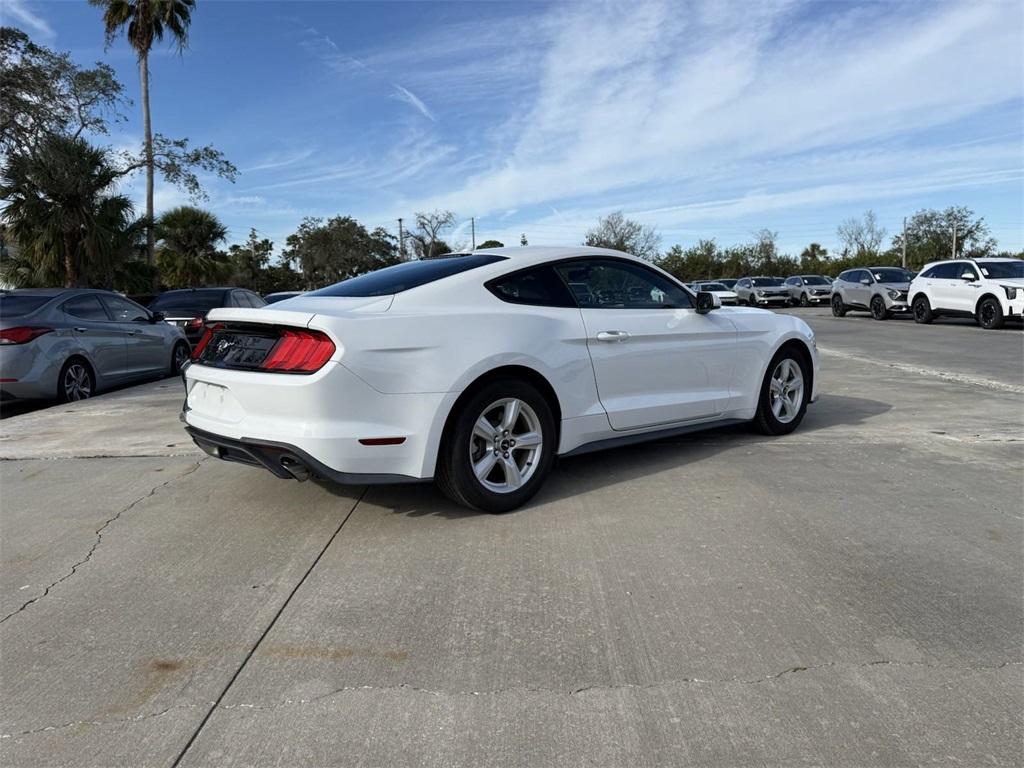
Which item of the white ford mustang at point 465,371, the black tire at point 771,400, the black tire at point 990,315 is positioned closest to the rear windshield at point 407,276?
the white ford mustang at point 465,371

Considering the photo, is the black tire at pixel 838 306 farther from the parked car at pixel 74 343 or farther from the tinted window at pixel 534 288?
the tinted window at pixel 534 288

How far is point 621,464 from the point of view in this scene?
5.45 m

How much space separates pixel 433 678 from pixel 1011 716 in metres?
1.88

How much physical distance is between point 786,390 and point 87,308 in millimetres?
8477

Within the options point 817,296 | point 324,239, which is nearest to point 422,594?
point 817,296

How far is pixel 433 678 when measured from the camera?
2668mm

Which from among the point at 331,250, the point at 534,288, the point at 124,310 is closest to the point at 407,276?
the point at 534,288

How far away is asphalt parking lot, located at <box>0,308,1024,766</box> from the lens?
2357 millimetres

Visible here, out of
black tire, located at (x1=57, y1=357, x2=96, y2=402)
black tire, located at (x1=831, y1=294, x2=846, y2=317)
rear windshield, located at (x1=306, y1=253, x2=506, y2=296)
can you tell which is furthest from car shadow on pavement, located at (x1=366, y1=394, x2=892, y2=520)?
black tire, located at (x1=831, y1=294, x2=846, y2=317)

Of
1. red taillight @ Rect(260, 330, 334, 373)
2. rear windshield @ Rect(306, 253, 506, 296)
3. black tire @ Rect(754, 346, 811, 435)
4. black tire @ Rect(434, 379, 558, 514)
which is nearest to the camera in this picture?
red taillight @ Rect(260, 330, 334, 373)

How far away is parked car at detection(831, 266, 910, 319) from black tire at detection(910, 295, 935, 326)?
1720 mm

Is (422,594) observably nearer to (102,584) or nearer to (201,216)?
(102,584)

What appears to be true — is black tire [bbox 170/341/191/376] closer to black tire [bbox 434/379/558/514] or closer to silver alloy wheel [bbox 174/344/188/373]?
silver alloy wheel [bbox 174/344/188/373]

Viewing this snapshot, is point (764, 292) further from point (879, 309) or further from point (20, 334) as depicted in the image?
point (20, 334)
